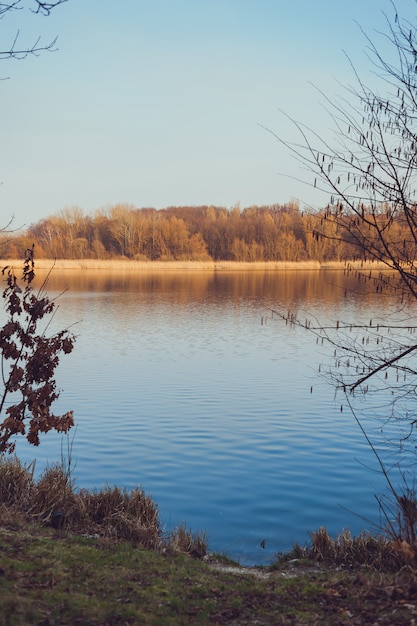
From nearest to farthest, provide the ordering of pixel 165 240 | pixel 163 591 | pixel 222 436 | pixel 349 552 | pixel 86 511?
pixel 163 591, pixel 349 552, pixel 86 511, pixel 222 436, pixel 165 240

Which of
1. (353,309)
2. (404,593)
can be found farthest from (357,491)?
(353,309)

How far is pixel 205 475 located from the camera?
1209 centimetres

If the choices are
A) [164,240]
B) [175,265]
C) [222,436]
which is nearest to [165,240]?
[164,240]

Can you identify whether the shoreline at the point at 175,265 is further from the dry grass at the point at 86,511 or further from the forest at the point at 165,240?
the dry grass at the point at 86,511

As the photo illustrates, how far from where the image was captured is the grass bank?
17.2ft

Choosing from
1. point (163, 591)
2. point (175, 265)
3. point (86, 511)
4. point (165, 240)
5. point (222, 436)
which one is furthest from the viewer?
point (165, 240)

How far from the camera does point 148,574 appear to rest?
21.0 feet

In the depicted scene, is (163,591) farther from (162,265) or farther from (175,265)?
(175,265)

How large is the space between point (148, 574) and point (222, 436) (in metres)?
8.35

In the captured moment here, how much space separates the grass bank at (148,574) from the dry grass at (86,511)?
0.6 inches

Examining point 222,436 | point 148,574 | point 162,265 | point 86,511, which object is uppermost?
point 162,265

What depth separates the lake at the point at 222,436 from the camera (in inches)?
406

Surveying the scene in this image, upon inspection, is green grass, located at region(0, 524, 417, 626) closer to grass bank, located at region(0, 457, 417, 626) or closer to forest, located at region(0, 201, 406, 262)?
grass bank, located at region(0, 457, 417, 626)

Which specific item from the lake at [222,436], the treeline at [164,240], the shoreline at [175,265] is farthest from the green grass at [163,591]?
the treeline at [164,240]
